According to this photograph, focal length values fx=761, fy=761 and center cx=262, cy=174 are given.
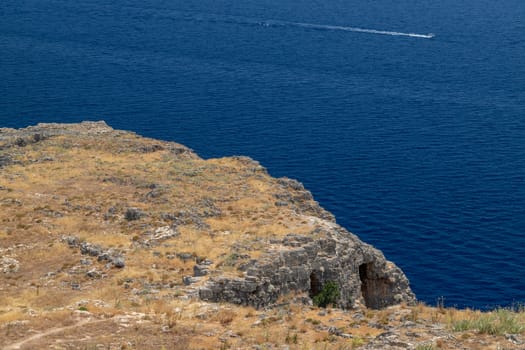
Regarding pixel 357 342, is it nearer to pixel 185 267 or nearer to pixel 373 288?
pixel 185 267

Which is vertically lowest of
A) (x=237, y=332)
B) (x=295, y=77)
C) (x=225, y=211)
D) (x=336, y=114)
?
(x=237, y=332)

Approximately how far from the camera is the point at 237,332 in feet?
129

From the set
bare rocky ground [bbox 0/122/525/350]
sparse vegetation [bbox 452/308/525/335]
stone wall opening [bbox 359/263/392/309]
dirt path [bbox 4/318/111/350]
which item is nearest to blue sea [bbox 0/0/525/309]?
stone wall opening [bbox 359/263/392/309]

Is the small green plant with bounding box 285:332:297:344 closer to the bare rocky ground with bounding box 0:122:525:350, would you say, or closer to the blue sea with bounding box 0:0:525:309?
the bare rocky ground with bounding box 0:122:525:350

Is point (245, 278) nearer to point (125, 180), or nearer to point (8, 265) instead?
point (8, 265)

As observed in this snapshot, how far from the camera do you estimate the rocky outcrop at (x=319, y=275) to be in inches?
1907

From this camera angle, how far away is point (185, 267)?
50531 mm

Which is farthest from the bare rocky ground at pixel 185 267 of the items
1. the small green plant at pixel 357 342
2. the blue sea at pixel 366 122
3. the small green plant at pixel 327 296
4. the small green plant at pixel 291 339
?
the blue sea at pixel 366 122

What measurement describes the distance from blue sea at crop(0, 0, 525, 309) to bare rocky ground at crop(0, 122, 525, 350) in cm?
3055

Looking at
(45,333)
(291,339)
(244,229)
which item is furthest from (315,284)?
(45,333)

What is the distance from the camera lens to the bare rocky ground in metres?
38.6

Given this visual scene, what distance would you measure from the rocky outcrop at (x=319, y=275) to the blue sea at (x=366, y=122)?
23.0 metres

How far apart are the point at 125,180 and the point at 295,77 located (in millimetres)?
111111

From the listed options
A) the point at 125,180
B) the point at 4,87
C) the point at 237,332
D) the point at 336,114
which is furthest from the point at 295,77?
the point at 237,332
